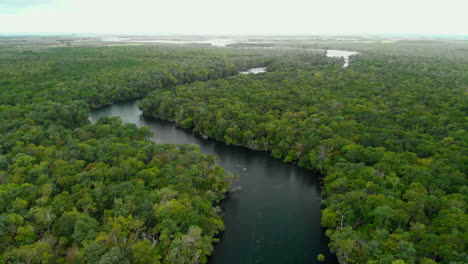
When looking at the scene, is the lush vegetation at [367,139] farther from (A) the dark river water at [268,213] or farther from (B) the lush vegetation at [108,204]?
(B) the lush vegetation at [108,204]

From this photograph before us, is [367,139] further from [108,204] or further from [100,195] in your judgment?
[100,195]

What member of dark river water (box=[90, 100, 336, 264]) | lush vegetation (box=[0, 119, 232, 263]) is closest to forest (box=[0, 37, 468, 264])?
lush vegetation (box=[0, 119, 232, 263])

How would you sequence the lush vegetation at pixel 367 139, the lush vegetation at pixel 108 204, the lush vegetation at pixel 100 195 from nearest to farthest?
the lush vegetation at pixel 108 204 < the lush vegetation at pixel 100 195 < the lush vegetation at pixel 367 139

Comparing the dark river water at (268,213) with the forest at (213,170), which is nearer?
the forest at (213,170)

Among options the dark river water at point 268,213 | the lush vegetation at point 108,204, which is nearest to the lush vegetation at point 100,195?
the lush vegetation at point 108,204

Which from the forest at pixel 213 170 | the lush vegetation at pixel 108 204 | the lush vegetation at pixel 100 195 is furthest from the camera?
the forest at pixel 213 170

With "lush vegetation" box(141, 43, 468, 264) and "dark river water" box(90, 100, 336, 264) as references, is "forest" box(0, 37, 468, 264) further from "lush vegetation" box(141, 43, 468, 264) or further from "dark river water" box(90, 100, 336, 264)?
"dark river water" box(90, 100, 336, 264)

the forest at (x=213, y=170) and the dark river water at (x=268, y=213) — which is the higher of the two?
the forest at (x=213, y=170)

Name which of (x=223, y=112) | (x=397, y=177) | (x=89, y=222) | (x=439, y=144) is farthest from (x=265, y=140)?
(x=89, y=222)
